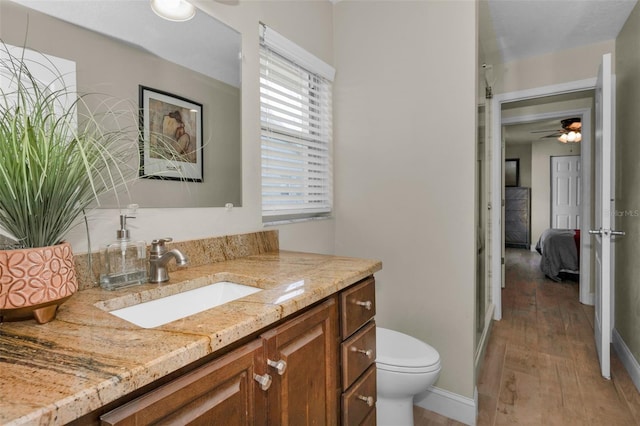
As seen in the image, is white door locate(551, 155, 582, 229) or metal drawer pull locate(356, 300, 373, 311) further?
white door locate(551, 155, 582, 229)

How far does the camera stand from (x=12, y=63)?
0.87 metres

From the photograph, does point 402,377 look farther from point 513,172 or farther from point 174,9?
point 513,172

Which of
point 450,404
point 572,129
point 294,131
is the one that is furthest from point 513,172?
point 294,131

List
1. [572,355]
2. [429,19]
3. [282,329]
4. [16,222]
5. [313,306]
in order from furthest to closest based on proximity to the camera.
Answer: [572,355], [429,19], [313,306], [282,329], [16,222]

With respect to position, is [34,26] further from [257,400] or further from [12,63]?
[257,400]

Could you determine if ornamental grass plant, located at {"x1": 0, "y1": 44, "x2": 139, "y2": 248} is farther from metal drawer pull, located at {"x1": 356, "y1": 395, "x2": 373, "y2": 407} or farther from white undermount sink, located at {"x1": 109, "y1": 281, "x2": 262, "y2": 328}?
metal drawer pull, located at {"x1": 356, "y1": 395, "x2": 373, "y2": 407}

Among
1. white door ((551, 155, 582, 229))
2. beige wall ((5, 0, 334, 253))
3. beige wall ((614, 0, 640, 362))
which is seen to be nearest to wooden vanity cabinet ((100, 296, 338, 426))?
beige wall ((5, 0, 334, 253))

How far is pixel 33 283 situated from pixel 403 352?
1.52m

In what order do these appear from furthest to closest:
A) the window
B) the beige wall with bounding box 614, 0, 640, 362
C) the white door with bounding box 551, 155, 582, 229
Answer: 1. the white door with bounding box 551, 155, 582, 229
2. the beige wall with bounding box 614, 0, 640, 362
3. the window

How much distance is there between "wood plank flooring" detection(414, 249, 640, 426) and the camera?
71.6 inches

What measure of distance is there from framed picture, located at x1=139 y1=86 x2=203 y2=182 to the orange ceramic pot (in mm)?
498

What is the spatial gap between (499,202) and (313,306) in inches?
120

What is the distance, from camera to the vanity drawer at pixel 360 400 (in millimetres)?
1118

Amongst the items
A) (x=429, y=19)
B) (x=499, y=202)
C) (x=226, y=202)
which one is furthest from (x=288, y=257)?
(x=499, y=202)
